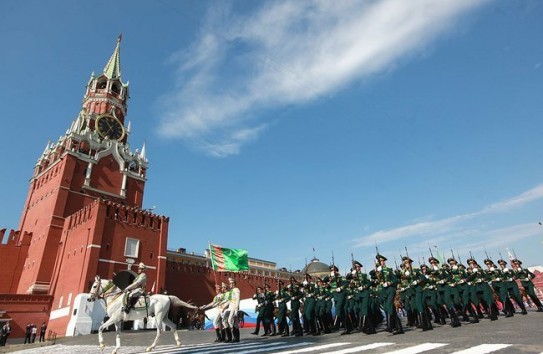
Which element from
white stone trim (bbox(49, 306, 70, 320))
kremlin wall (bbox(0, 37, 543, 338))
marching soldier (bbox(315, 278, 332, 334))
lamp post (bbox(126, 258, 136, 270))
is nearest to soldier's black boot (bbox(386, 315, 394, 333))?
marching soldier (bbox(315, 278, 332, 334))

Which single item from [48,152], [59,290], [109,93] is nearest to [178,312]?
[59,290]

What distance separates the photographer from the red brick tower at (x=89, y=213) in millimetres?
29906

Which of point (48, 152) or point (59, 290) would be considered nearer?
point (59, 290)

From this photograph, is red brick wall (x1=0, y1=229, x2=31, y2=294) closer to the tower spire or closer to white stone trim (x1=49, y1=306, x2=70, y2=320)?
white stone trim (x1=49, y1=306, x2=70, y2=320)

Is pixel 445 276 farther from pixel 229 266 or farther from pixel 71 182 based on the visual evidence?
pixel 71 182

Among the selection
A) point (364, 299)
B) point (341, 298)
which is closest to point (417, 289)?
point (364, 299)

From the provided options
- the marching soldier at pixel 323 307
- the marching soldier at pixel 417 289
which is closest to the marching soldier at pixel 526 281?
the marching soldier at pixel 417 289

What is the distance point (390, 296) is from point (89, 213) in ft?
96.4

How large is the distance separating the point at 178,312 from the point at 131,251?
8.07 meters

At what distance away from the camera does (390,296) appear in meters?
10.7

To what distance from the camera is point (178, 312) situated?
34.6m

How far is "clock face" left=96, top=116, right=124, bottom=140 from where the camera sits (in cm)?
4415

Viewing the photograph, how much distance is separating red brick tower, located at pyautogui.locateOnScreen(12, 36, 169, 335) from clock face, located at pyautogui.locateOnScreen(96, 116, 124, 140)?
112 mm

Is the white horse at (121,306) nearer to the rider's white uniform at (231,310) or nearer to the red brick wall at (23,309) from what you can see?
the rider's white uniform at (231,310)
